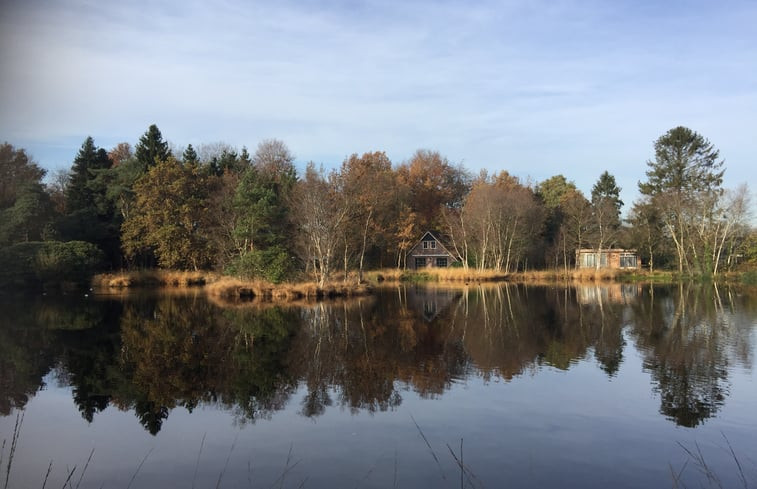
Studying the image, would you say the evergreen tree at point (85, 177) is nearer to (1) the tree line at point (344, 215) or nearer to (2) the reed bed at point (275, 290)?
(1) the tree line at point (344, 215)

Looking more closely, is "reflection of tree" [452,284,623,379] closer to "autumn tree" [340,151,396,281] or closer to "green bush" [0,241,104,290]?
"autumn tree" [340,151,396,281]

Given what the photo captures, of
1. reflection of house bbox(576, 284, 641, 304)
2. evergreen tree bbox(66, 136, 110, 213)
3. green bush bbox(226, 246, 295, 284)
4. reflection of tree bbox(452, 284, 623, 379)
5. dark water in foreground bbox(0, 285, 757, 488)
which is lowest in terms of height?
dark water in foreground bbox(0, 285, 757, 488)

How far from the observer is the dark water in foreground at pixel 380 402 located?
8336mm

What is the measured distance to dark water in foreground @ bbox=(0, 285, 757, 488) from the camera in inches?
328

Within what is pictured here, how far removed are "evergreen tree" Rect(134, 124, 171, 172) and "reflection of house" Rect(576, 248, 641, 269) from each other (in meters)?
42.4

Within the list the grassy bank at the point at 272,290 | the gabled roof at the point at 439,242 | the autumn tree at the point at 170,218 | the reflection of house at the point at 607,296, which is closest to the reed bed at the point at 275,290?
the grassy bank at the point at 272,290

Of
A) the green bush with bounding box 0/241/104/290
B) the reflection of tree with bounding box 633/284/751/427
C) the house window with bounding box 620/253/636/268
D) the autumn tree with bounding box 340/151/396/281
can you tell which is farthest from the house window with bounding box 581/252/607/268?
the green bush with bounding box 0/241/104/290

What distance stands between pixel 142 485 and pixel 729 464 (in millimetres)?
8381

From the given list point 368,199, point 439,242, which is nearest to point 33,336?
point 368,199

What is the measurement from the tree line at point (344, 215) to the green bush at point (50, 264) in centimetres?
36

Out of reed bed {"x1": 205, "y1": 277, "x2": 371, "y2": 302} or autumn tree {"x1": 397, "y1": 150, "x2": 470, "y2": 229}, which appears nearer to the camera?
reed bed {"x1": 205, "y1": 277, "x2": 371, "y2": 302}

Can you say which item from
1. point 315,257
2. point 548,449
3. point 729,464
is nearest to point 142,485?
point 548,449

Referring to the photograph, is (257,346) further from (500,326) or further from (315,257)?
(315,257)

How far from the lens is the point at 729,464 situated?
27.8 ft
